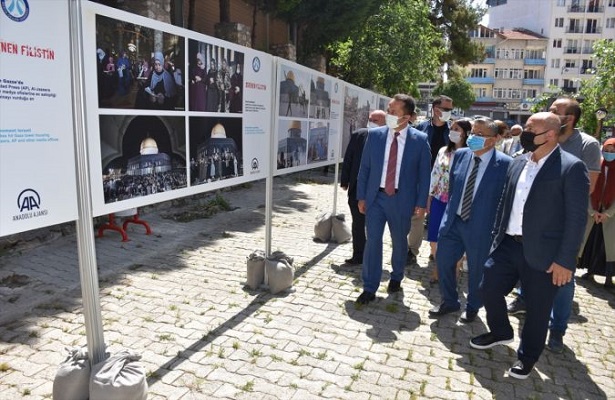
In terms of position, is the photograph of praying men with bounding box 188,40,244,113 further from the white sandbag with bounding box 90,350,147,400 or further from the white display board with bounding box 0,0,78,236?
the white sandbag with bounding box 90,350,147,400

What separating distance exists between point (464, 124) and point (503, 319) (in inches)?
84.1

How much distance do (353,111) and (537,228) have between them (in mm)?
5051

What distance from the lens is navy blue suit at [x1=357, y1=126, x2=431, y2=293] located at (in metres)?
4.67

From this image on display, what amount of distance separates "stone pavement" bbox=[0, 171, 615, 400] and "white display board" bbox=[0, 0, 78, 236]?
140cm

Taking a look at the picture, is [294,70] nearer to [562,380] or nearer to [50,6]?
[50,6]

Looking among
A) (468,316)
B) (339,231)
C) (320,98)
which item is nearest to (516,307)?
(468,316)

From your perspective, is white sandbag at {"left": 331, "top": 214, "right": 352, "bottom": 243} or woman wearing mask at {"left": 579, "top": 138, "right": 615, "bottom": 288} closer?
woman wearing mask at {"left": 579, "top": 138, "right": 615, "bottom": 288}

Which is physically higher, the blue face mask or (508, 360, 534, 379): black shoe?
the blue face mask

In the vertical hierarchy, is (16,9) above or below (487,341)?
above

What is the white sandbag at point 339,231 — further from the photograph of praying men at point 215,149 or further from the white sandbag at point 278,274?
the photograph of praying men at point 215,149

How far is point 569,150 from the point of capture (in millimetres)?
4383

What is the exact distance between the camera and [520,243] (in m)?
3.51

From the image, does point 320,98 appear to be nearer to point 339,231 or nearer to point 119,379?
point 339,231

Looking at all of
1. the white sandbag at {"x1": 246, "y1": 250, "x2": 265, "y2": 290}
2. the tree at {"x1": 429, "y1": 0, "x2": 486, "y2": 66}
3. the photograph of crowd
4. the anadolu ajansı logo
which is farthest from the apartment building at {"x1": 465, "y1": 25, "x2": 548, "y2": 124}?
the anadolu ajansı logo
